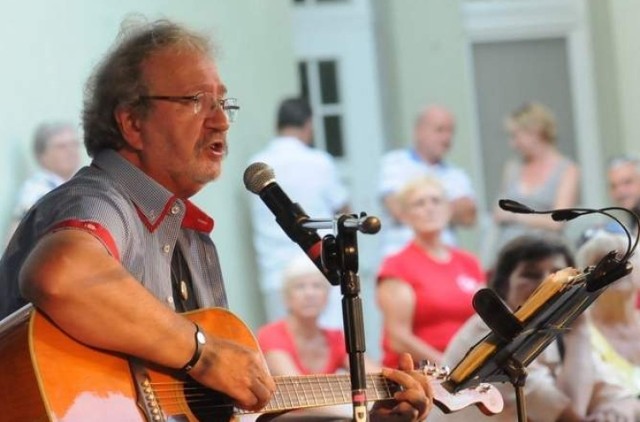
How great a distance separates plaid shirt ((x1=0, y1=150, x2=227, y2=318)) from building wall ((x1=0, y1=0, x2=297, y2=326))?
279 cm

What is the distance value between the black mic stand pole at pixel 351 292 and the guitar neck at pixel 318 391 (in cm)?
30

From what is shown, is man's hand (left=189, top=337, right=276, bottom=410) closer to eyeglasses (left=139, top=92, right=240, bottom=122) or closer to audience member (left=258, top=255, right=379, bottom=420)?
eyeglasses (left=139, top=92, right=240, bottom=122)

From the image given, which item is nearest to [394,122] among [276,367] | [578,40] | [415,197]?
[578,40]

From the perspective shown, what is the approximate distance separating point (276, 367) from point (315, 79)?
391 centimetres

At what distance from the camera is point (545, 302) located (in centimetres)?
358

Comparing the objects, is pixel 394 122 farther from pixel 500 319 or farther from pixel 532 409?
pixel 500 319

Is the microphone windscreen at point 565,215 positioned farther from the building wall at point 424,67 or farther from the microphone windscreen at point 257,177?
the building wall at point 424,67

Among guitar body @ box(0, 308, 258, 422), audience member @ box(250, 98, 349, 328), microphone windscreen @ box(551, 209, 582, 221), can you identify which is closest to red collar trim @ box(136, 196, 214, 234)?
guitar body @ box(0, 308, 258, 422)

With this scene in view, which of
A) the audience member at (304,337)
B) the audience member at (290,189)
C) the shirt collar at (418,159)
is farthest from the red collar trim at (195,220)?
the shirt collar at (418,159)

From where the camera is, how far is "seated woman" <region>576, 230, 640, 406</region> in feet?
20.0

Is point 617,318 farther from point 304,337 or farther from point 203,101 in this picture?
point 203,101

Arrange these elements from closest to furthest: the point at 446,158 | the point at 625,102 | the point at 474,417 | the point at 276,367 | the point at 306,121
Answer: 1. the point at 474,417
2. the point at 276,367
3. the point at 306,121
4. the point at 446,158
5. the point at 625,102

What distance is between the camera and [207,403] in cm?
336

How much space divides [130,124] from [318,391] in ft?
2.38
